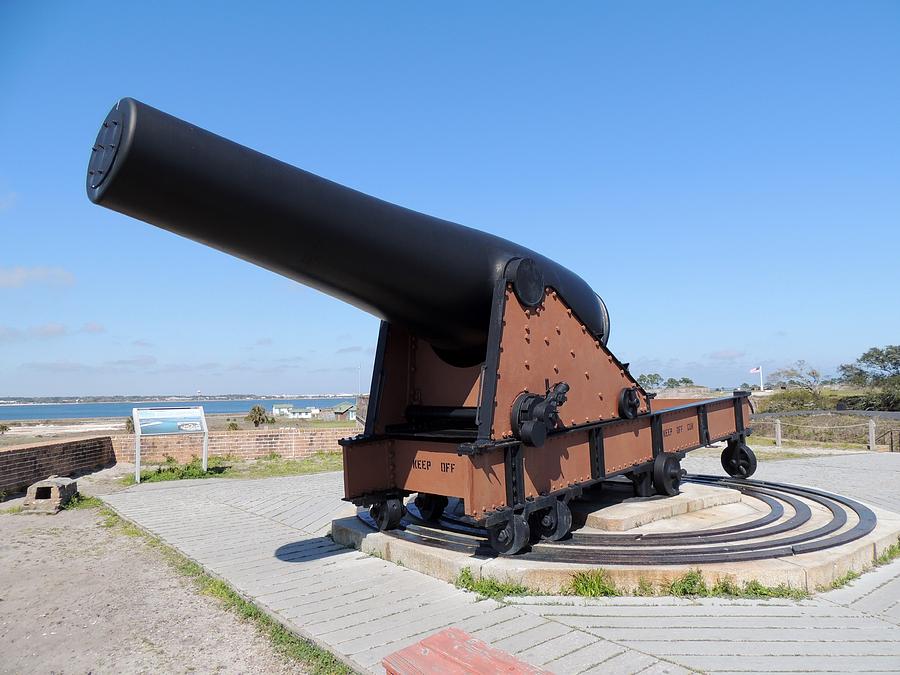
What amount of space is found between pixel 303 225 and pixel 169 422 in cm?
960

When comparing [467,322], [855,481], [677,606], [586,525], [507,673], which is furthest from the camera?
[855,481]

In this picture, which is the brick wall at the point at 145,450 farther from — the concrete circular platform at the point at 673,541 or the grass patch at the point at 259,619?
the concrete circular platform at the point at 673,541

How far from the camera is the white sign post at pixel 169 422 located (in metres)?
11.0

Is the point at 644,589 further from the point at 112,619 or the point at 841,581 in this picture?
the point at 112,619

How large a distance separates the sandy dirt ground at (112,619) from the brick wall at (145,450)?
3.98 metres

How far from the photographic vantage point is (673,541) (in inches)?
176

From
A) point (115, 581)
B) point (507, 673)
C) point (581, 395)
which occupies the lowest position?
point (115, 581)

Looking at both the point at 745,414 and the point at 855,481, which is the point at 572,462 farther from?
the point at 855,481

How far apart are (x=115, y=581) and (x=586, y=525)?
3.62 meters

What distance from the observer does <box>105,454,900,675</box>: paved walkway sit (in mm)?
2887

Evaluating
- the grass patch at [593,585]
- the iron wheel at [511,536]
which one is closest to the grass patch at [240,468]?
the iron wheel at [511,536]

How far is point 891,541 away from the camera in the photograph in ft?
15.5

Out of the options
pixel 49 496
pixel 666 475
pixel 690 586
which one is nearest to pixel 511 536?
pixel 690 586

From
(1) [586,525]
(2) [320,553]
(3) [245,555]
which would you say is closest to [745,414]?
(1) [586,525]
